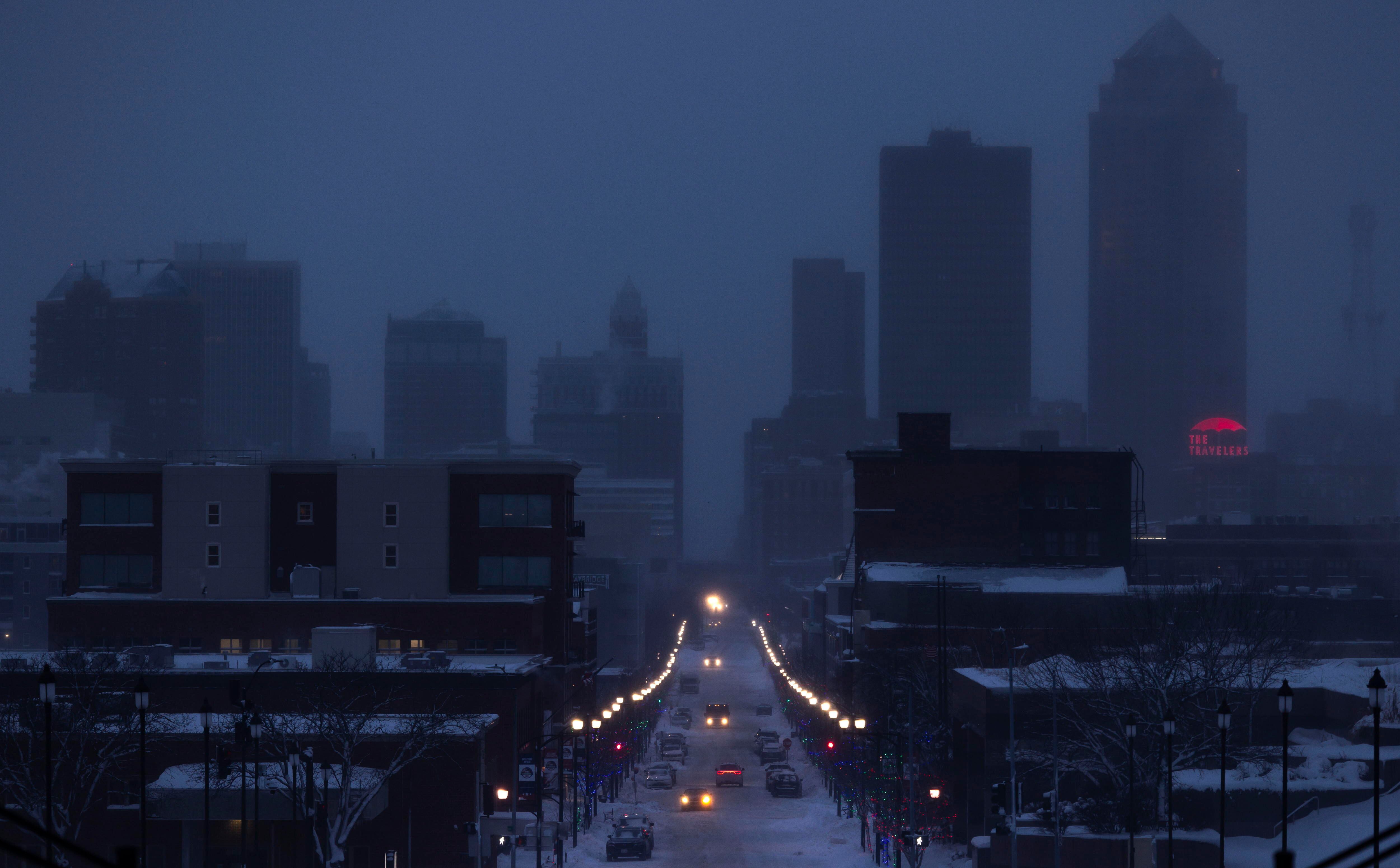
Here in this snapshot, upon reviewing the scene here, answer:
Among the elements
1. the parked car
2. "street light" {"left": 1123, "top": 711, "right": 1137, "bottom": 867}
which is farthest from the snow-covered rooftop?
"street light" {"left": 1123, "top": 711, "right": 1137, "bottom": 867}

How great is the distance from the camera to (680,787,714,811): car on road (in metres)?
83.6

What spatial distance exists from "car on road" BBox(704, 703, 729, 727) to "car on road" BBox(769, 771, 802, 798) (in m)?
53.1

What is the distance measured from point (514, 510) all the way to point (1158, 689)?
1747 inches

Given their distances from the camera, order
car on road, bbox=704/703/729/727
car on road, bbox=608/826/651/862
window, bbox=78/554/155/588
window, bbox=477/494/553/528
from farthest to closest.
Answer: car on road, bbox=704/703/729/727 < window, bbox=78/554/155/588 < window, bbox=477/494/553/528 < car on road, bbox=608/826/651/862

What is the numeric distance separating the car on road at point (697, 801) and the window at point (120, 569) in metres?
34.3

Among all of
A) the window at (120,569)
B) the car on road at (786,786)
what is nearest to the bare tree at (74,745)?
the window at (120,569)

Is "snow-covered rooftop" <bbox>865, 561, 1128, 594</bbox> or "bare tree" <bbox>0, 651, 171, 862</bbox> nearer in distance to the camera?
"bare tree" <bbox>0, 651, 171, 862</bbox>

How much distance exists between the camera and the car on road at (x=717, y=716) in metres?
145

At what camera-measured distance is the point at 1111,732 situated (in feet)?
203

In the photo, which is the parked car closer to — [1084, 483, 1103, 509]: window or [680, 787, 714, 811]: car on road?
[680, 787, 714, 811]: car on road

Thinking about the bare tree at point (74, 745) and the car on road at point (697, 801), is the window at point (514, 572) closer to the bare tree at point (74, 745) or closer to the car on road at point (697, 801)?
the car on road at point (697, 801)

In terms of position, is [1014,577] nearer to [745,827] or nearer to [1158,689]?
[745,827]

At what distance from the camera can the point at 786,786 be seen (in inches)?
3541

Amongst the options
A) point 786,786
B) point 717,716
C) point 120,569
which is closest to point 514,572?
point 786,786
